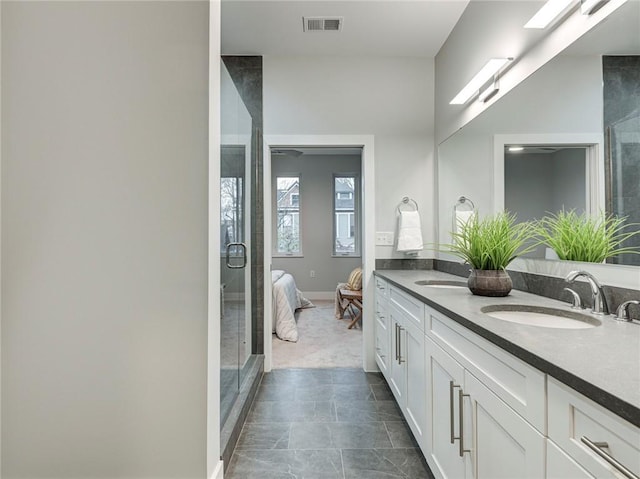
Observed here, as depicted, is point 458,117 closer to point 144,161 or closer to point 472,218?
point 472,218

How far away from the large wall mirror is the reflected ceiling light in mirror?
73 millimetres

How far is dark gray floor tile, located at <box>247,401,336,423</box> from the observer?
210 centimetres

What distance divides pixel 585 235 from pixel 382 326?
1.53 meters

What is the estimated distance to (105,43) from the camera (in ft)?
3.66

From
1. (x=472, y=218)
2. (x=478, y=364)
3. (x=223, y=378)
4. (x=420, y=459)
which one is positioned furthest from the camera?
(x=472, y=218)

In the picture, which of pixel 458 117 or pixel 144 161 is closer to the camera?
pixel 144 161

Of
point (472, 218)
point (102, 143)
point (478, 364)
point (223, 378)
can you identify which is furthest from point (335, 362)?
point (102, 143)

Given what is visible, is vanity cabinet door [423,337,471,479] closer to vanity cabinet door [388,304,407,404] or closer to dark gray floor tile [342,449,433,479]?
dark gray floor tile [342,449,433,479]

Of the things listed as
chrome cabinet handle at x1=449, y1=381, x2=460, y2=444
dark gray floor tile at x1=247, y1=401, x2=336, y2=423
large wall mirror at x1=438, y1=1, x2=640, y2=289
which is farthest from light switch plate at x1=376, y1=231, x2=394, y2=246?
chrome cabinet handle at x1=449, y1=381, x2=460, y2=444

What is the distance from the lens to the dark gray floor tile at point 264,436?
1.83 m

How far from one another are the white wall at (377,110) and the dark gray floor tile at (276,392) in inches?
50.8

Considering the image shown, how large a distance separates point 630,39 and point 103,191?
6.00ft

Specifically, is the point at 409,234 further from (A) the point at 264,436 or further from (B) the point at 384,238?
(A) the point at 264,436

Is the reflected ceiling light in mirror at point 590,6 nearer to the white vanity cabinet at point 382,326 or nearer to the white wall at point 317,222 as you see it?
the white vanity cabinet at point 382,326
